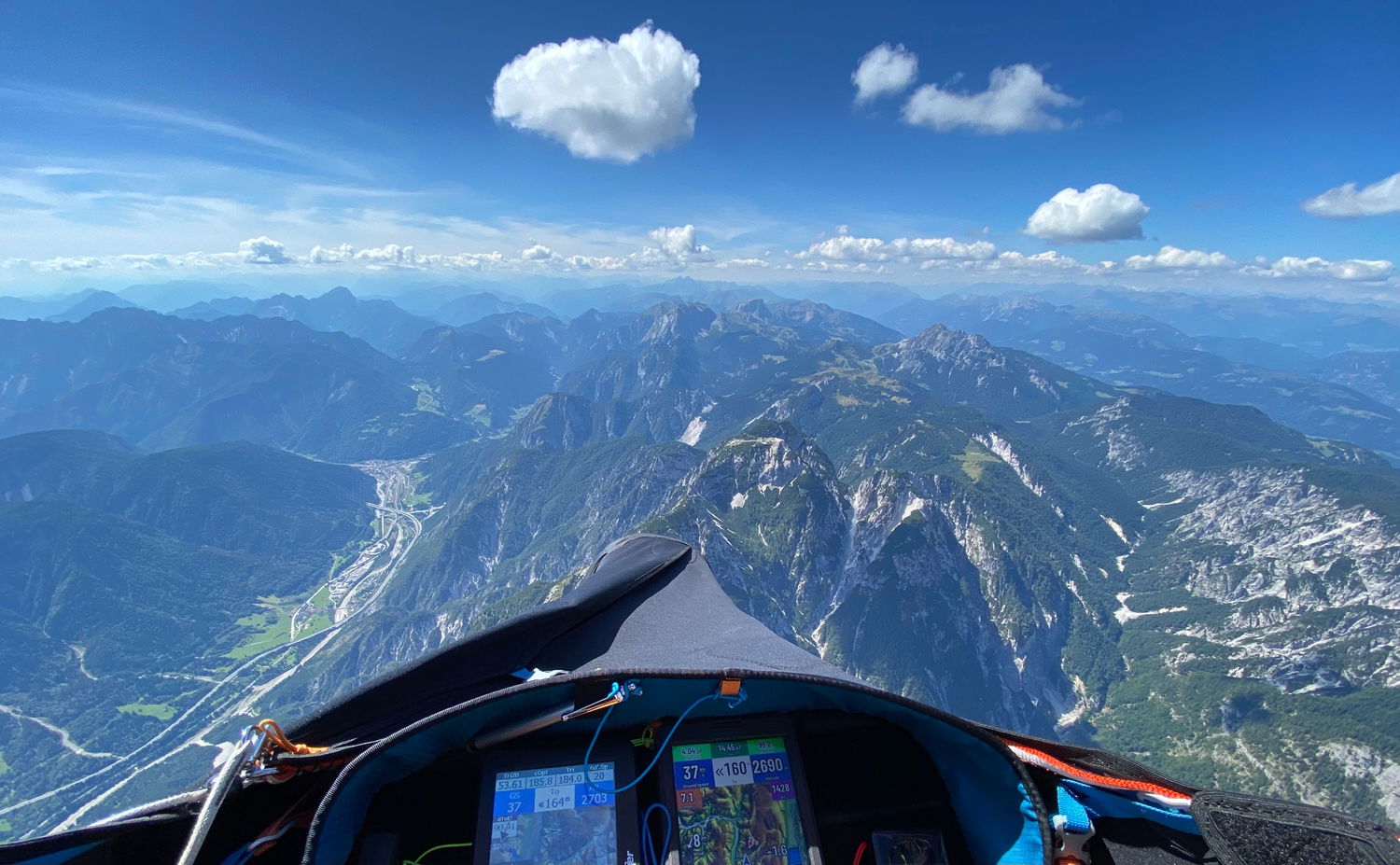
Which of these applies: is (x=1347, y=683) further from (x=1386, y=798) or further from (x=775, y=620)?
(x=775, y=620)

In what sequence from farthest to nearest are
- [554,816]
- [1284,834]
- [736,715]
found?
1. [736,715]
2. [554,816]
3. [1284,834]

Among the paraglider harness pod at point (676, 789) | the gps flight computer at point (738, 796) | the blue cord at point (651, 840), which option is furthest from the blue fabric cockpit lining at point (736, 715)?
the blue cord at point (651, 840)

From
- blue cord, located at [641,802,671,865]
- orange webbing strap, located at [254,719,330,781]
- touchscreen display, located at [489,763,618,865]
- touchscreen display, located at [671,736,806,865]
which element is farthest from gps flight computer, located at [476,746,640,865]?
orange webbing strap, located at [254,719,330,781]

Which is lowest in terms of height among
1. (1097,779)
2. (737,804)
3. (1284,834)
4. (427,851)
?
(427,851)

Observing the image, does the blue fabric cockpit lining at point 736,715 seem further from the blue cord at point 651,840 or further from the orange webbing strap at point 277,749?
the blue cord at point 651,840

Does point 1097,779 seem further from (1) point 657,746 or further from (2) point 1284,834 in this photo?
(1) point 657,746

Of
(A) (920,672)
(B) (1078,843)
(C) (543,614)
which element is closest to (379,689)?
(C) (543,614)

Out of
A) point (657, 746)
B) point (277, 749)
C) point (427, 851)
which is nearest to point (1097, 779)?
point (657, 746)
